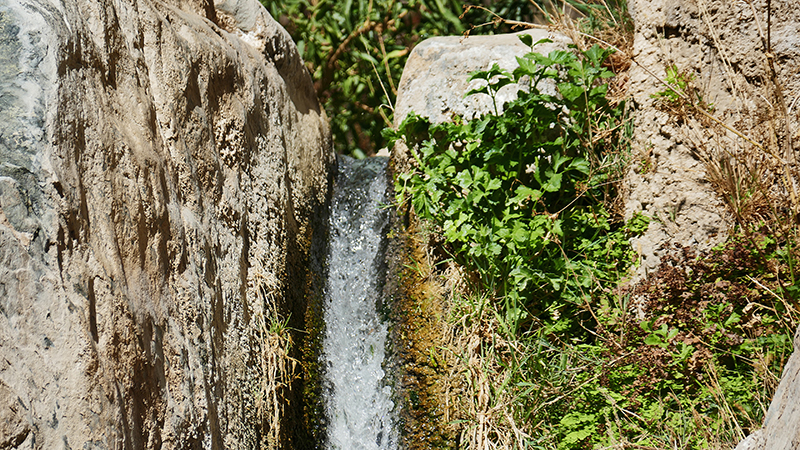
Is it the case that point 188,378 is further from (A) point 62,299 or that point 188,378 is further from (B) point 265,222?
(B) point 265,222

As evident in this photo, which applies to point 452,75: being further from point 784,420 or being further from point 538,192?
point 784,420

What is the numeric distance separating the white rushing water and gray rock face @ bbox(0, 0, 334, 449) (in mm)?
277

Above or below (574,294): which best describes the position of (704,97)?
above

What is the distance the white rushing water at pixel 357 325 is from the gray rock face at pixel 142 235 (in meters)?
0.28

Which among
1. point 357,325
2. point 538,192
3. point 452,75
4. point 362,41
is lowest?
point 357,325

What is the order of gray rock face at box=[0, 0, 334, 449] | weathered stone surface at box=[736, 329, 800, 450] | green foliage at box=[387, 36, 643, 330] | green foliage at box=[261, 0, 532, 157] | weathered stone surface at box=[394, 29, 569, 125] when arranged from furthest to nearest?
green foliage at box=[261, 0, 532, 157] → weathered stone surface at box=[394, 29, 569, 125] → green foliage at box=[387, 36, 643, 330] → weathered stone surface at box=[736, 329, 800, 450] → gray rock face at box=[0, 0, 334, 449]

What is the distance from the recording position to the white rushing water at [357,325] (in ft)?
10.7

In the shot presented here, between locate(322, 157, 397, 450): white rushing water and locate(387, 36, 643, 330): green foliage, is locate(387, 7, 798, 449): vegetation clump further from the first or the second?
locate(322, 157, 397, 450): white rushing water

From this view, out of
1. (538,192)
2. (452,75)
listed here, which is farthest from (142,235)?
(452,75)

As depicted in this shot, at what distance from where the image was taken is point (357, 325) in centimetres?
356

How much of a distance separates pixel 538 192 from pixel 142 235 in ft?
6.77

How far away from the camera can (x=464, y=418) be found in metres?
3.13

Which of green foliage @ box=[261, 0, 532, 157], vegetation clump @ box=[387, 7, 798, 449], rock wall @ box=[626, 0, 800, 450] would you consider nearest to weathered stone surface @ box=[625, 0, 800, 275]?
rock wall @ box=[626, 0, 800, 450]

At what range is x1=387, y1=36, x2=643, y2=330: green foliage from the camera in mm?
3217
